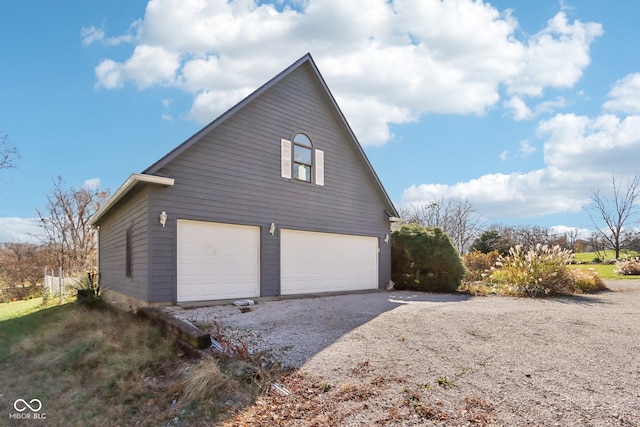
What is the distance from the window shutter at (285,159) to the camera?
1064 centimetres

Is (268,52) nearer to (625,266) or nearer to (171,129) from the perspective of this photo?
(171,129)

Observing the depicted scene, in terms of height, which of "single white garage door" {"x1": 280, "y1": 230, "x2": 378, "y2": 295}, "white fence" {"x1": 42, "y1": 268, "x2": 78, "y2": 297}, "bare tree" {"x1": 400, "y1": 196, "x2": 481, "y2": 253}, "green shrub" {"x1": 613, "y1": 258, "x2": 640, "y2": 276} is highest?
"bare tree" {"x1": 400, "y1": 196, "x2": 481, "y2": 253}

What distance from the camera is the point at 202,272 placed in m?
8.91

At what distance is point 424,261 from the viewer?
13.2 metres

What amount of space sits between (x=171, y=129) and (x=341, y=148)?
5.73 meters

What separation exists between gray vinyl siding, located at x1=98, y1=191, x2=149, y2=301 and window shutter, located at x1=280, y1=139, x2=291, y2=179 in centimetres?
362

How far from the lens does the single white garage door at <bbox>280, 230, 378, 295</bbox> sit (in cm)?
1066

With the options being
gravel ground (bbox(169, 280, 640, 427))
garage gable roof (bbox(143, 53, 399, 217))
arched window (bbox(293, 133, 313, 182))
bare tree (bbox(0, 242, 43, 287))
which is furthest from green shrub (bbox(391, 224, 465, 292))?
bare tree (bbox(0, 242, 43, 287))

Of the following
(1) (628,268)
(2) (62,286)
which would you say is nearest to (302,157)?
(2) (62,286)

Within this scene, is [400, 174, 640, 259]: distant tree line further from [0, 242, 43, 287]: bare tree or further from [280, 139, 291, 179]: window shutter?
[0, 242, 43, 287]: bare tree

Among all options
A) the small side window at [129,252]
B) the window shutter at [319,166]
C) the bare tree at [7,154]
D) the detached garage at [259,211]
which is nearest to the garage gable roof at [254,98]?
the detached garage at [259,211]

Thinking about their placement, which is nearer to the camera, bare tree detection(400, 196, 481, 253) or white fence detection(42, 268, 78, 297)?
white fence detection(42, 268, 78, 297)

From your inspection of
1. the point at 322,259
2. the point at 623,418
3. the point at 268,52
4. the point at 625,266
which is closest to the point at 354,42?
the point at 268,52

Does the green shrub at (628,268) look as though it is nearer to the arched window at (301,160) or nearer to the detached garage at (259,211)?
the detached garage at (259,211)
